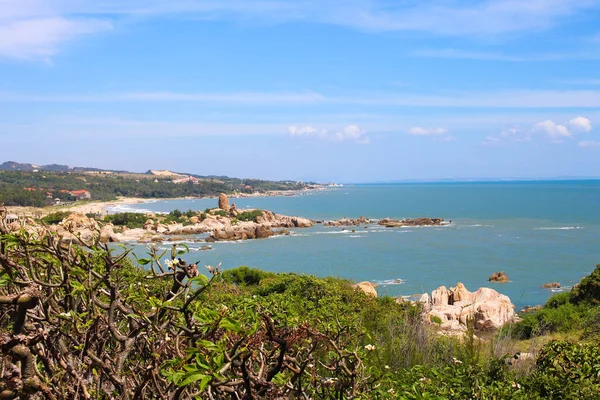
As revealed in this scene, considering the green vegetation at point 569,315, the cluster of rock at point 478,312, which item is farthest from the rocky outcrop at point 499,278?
the green vegetation at point 569,315

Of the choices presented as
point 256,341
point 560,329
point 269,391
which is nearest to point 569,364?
point 256,341

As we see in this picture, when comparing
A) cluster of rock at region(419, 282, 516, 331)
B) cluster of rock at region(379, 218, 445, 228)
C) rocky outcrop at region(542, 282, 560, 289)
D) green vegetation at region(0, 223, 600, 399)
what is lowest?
rocky outcrop at region(542, 282, 560, 289)

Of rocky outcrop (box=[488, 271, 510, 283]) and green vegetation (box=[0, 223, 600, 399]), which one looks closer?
green vegetation (box=[0, 223, 600, 399])

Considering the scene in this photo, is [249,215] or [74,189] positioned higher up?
[74,189]

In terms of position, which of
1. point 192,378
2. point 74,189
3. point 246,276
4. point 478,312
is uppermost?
point 192,378

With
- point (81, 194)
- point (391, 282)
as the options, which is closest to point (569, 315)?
point (391, 282)

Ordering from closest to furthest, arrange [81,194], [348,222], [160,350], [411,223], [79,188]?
[160,350] → [411,223] → [348,222] → [81,194] → [79,188]

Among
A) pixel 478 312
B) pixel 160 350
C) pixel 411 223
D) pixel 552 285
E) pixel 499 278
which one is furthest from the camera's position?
pixel 411 223

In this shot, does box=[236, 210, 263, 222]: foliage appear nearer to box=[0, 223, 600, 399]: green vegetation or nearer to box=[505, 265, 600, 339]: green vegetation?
box=[505, 265, 600, 339]: green vegetation

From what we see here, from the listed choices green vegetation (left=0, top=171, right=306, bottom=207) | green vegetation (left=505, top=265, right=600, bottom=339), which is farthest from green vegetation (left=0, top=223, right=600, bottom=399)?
green vegetation (left=0, top=171, right=306, bottom=207)

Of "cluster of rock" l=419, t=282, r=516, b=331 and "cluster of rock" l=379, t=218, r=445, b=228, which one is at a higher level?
"cluster of rock" l=379, t=218, r=445, b=228

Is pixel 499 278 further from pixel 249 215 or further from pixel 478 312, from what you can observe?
pixel 249 215

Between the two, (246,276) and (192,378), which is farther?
(246,276)

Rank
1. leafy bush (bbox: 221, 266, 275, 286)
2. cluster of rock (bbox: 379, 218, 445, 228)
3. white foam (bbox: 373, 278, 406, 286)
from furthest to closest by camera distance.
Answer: cluster of rock (bbox: 379, 218, 445, 228), white foam (bbox: 373, 278, 406, 286), leafy bush (bbox: 221, 266, 275, 286)
